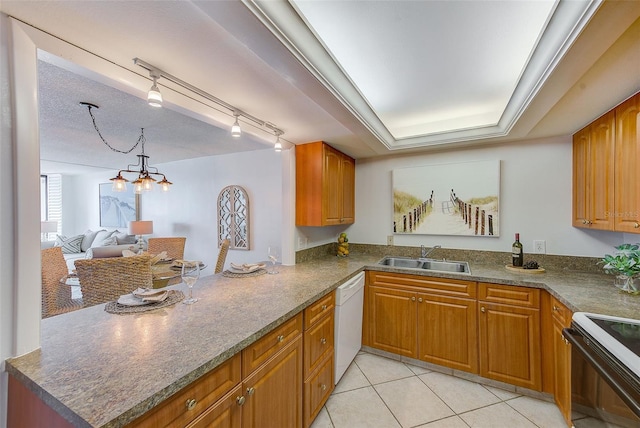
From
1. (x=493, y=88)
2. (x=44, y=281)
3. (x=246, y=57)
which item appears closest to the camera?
(x=246, y=57)

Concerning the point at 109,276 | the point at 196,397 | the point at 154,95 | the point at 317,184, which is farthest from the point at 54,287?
the point at 317,184

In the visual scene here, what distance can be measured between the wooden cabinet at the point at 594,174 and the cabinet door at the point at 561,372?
32.8 inches

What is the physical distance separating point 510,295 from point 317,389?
5.30 feet

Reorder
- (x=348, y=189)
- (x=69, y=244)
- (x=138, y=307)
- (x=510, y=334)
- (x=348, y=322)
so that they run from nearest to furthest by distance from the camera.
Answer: (x=138, y=307) → (x=510, y=334) → (x=348, y=322) → (x=348, y=189) → (x=69, y=244)

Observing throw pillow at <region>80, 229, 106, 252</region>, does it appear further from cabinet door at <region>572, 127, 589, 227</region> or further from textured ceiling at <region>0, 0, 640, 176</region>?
cabinet door at <region>572, 127, 589, 227</region>

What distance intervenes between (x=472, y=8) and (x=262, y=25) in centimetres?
101

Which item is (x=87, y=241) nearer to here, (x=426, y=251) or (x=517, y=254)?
(x=426, y=251)

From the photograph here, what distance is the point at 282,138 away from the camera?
2406 millimetres

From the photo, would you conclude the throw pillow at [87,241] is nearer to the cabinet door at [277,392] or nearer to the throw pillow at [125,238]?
the throw pillow at [125,238]

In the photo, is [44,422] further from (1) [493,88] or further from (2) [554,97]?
(1) [493,88]

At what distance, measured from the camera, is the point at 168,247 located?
11.8ft

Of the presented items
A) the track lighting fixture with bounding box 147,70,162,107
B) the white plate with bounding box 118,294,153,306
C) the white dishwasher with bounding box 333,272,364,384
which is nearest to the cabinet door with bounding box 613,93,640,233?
the white dishwasher with bounding box 333,272,364,384

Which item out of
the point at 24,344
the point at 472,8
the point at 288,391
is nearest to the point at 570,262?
the point at 472,8

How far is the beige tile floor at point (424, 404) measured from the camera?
172cm
